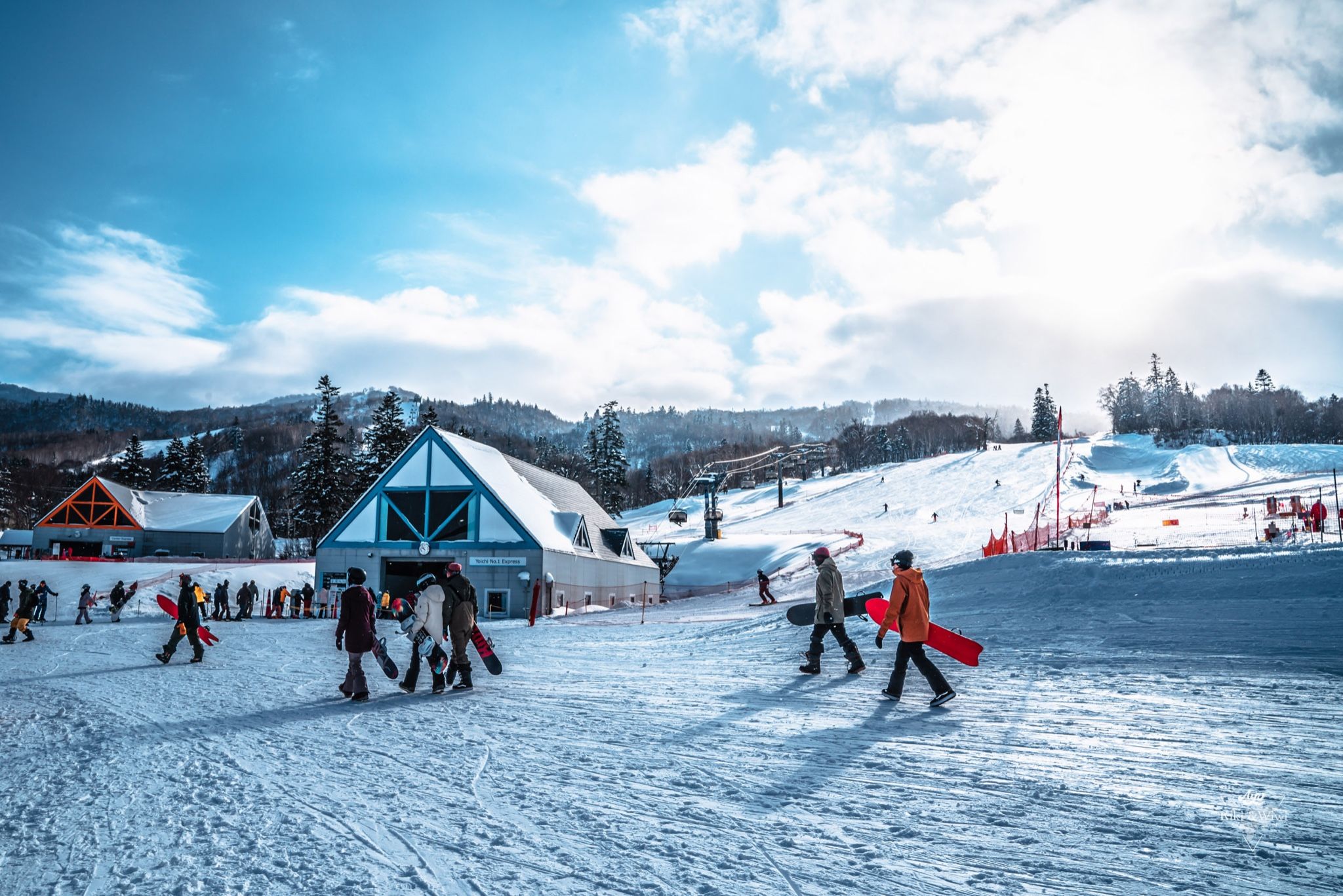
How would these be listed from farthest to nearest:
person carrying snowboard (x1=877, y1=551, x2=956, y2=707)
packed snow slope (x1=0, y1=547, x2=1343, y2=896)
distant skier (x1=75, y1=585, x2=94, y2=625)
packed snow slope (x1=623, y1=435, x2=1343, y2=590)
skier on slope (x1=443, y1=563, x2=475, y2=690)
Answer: packed snow slope (x1=623, y1=435, x2=1343, y2=590)
distant skier (x1=75, y1=585, x2=94, y2=625)
skier on slope (x1=443, y1=563, x2=475, y2=690)
person carrying snowboard (x1=877, y1=551, x2=956, y2=707)
packed snow slope (x1=0, y1=547, x2=1343, y2=896)

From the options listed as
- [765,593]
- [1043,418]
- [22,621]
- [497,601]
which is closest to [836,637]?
[765,593]

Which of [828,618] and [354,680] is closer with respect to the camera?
[354,680]

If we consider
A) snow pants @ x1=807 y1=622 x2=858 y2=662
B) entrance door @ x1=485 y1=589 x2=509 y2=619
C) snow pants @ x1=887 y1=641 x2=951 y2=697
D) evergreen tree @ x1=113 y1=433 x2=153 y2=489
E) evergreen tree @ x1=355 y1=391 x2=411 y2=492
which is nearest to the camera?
snow pants @ x1=887 y1=641 x2=951 y2=697

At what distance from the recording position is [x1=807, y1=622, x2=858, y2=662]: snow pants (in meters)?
10.7

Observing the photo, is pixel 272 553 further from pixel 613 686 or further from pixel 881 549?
pixel 613 686

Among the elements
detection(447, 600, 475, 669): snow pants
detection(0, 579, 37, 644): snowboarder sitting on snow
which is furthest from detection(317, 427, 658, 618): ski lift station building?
detection(447, 600, 475, 669): snow pants

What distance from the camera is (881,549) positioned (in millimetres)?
42000

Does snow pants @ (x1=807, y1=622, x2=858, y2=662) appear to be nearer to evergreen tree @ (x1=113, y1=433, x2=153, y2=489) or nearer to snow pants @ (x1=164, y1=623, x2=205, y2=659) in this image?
snow pants @ (x1=164, y1=623, x2=205, y2=659)

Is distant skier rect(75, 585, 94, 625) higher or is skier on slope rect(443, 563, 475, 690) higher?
skier on slope rect(443, 563, 475, 690)

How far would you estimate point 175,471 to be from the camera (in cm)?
6938

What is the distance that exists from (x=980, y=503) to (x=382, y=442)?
1770 inches

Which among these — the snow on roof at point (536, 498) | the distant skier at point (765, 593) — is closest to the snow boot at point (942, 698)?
the distant skier at point (765, 593)

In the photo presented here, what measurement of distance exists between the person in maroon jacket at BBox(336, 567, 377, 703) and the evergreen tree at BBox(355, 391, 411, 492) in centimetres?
4517

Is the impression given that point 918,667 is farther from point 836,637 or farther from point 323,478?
point 323,478
